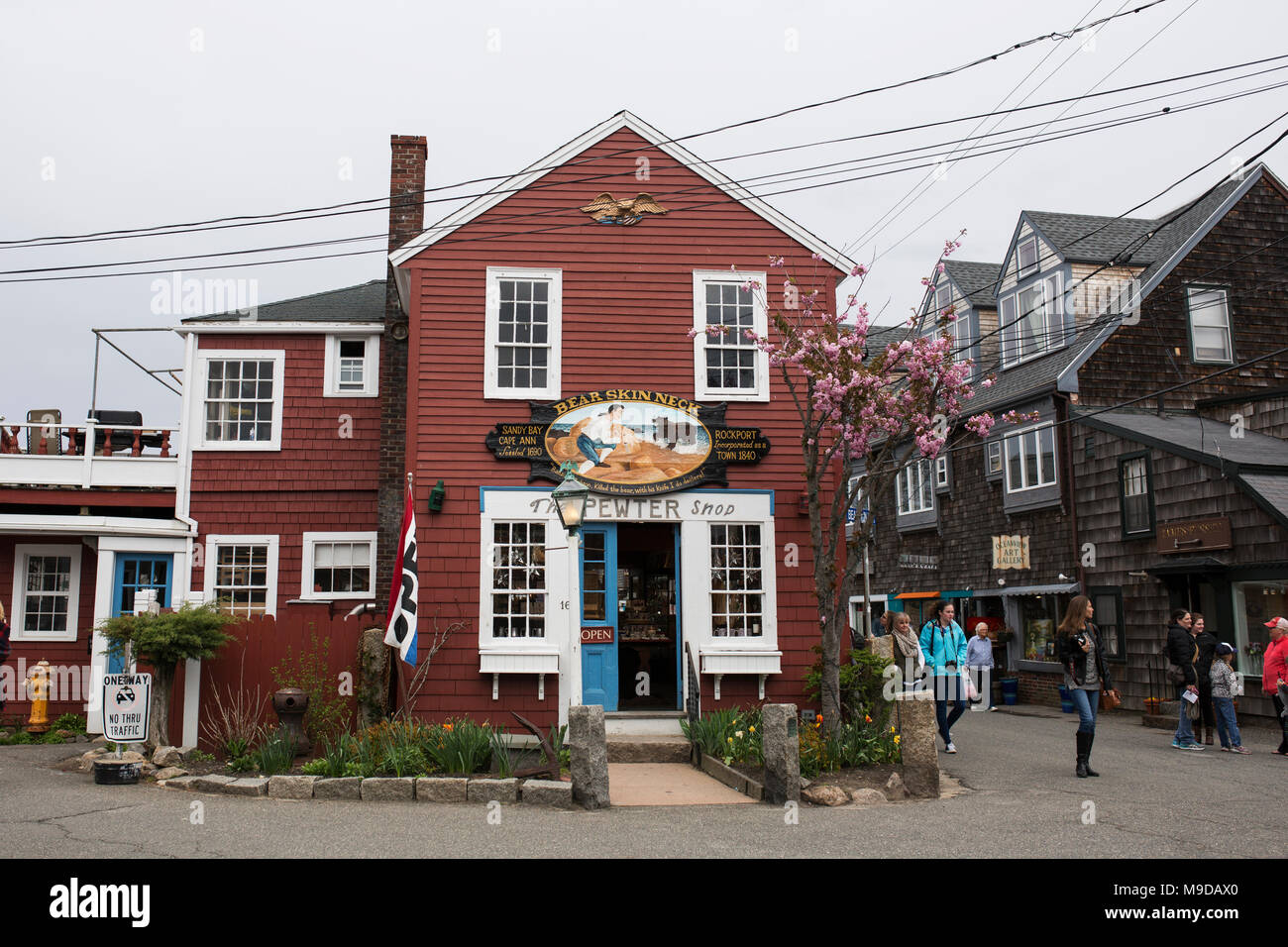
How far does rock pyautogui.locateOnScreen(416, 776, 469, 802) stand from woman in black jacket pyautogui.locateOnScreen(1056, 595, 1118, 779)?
6407 mm

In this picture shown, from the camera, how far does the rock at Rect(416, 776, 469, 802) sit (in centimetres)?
972

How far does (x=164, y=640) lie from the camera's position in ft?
38.6

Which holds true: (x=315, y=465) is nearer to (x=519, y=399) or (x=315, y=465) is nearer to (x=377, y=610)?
(x=377, y=610)

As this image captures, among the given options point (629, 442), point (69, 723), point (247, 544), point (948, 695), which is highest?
point (629, 442)

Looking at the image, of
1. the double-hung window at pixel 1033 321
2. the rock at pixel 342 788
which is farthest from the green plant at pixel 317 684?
the double-hung window at pixel 1033 321

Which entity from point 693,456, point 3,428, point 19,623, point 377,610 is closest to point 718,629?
point 693,456

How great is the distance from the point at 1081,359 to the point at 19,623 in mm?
20654

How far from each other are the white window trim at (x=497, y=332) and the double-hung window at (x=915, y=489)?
1570 cm

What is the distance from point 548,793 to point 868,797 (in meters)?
3.12

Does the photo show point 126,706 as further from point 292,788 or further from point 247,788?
point 292,788

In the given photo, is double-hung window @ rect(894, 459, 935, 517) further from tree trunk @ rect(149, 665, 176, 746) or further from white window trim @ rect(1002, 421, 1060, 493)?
tree trunk @ rect(149, 665, 176, 746)

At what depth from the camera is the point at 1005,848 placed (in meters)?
7.80

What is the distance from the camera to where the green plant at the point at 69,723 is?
52.2ft

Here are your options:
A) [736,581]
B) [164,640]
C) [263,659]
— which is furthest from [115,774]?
[736,581]
